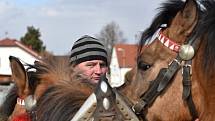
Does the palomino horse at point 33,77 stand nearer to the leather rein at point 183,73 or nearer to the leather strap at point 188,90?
the leather rein at point 183,73

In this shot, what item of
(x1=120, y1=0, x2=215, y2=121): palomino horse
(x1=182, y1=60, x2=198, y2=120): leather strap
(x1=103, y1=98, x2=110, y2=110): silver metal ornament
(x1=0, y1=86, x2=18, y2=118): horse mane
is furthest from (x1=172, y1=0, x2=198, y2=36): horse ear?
(x1=0, y1=86, x2=18, y2=118): horse mane

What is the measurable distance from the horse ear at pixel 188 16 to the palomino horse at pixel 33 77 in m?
0.93

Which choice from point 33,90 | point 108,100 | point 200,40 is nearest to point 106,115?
point 108,100

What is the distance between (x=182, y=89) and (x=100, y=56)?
1050 mm

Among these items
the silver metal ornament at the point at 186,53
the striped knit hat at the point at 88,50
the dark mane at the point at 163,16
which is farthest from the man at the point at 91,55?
the silver metal ornament at the point at 186,53

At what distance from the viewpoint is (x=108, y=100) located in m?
2.90

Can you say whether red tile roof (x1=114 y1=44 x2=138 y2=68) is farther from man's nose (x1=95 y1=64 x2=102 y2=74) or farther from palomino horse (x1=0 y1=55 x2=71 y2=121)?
palomino horse (x1=0 y1=55 x2=71 y2=121)

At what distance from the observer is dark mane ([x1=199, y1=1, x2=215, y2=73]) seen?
3.63 m

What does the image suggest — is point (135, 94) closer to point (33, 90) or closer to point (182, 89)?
point (182, 89)

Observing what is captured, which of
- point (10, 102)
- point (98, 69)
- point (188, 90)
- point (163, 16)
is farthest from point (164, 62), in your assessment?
point (10, 102)

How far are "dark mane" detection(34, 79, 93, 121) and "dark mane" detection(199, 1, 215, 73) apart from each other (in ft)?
2.91

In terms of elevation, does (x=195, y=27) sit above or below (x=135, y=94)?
above

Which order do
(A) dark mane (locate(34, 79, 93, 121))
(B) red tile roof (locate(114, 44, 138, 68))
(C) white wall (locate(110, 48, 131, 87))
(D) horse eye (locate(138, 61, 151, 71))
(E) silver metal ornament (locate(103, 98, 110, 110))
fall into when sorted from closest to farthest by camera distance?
1. (E) silver metal ornament (locate(103, 98, 110, 110))
2. (A) dark mane (locate(34, 79, 93, 121))
3. (D) horse eye (locate(138, 61, 151, 71))
4. (C) white wall (locate(110, 48, 131, 87))
5. (B) red tile roof (locate(114, 44, 138, 68))

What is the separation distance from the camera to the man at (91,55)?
14.5ft
